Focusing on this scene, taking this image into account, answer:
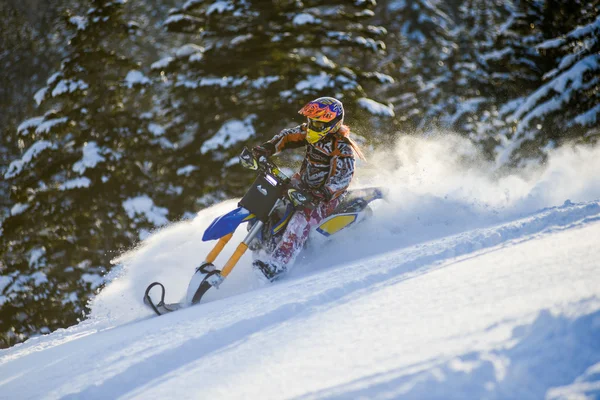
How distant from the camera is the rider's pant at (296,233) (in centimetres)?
535

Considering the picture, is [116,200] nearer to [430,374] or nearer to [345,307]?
[345,307]

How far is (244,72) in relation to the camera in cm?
1290

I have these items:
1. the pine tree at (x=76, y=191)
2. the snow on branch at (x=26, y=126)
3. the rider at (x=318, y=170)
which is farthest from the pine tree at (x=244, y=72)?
the rider at (x=318, y=170)

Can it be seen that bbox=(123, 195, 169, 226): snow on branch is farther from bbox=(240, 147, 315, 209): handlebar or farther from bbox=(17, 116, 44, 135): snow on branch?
bbox=(240, 147, 315, 209): handlebar

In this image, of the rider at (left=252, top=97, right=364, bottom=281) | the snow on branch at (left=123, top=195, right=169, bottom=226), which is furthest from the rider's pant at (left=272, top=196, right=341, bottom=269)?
the snow on branch at (left=123, top=195, right=169, bottom=226)

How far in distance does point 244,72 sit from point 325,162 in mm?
7749

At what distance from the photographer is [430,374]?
6.24 feet

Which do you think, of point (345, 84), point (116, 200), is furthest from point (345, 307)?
point (116, 200)

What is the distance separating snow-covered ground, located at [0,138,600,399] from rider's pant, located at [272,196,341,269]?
0.44 metres

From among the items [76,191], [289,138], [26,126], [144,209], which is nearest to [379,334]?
[289,138]

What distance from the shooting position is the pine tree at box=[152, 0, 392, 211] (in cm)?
1222

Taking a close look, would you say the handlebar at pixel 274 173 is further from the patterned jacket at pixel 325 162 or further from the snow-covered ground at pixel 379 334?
the snow-covered ground at pixel 379 334

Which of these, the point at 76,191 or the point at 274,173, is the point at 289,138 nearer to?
the point at 274,173

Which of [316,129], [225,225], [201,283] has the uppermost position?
[316,129]
